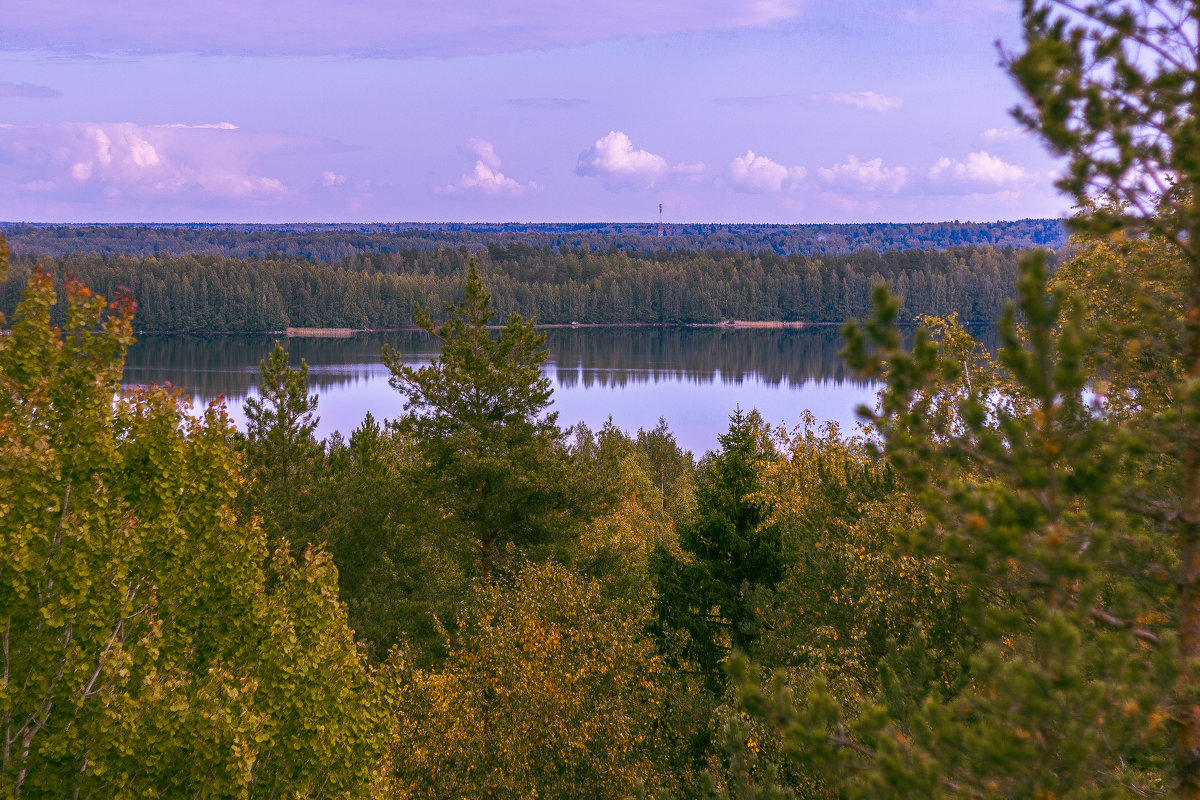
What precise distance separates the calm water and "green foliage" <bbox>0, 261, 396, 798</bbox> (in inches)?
2098

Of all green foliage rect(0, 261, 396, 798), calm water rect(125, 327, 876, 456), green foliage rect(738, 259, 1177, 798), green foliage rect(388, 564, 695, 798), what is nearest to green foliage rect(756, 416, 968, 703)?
green foliage rect(388, 564, 695, 798)

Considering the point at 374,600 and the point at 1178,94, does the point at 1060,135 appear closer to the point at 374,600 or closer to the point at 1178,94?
the point at 1178,94

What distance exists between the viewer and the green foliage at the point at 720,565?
2064 cm

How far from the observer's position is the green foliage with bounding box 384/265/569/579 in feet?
79.6

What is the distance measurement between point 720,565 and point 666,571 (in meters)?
1.35

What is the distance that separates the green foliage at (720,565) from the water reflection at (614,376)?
4535cm

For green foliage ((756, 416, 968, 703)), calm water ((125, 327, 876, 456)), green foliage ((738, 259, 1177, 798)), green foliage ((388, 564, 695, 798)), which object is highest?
green foliage ((738, 259, 1177, 798))

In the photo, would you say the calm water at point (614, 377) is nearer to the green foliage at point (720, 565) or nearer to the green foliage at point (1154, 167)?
the green foliage at point (720, 565)

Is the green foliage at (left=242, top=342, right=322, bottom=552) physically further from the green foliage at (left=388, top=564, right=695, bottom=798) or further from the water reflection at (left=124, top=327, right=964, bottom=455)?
the water reflection at (left=124, top=327, right=964, bottom=455)

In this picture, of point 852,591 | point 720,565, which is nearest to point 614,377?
point 720,565

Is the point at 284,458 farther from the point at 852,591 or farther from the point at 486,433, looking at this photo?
the point at 852,591

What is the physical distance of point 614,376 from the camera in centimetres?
12356

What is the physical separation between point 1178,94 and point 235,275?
684 feet

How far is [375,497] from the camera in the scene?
995 inches
